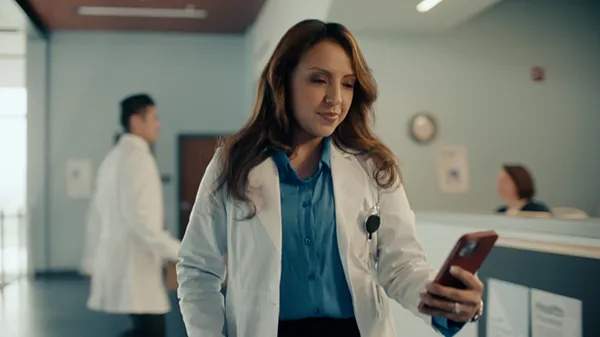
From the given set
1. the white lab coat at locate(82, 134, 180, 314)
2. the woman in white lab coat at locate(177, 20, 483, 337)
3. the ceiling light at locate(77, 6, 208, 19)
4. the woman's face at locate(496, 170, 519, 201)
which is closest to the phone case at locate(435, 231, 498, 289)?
the woman in white lab coat at locate(177, 20, 483, 337)

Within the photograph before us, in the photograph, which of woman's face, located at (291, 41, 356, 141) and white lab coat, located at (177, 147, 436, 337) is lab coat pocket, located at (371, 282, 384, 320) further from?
woman's face, located at (291, 41, 356, 141)

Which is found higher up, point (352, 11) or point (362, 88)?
point (352, 11)

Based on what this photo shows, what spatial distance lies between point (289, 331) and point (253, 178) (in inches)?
12.7

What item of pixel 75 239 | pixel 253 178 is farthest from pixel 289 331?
pixel 75 239

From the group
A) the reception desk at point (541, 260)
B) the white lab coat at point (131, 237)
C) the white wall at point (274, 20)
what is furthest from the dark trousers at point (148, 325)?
the reception desk at point (541, 260)

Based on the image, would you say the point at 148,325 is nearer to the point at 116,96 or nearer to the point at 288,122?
the point at 288,122

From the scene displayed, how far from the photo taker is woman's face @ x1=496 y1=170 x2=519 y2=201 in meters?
5.50

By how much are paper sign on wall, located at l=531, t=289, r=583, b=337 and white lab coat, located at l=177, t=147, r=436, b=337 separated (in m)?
1.24

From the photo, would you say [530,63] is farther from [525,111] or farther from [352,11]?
[352,11]

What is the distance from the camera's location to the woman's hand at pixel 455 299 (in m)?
1.37

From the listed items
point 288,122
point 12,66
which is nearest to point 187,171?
point 12,66

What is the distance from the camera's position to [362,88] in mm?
1659

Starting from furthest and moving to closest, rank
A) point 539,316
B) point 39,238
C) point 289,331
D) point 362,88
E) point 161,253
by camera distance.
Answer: point 39,238 < point 161,253 < point 539,316 < point 362,88 < point 289,331

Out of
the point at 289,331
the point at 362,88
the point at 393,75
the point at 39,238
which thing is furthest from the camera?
the point at 39,238
